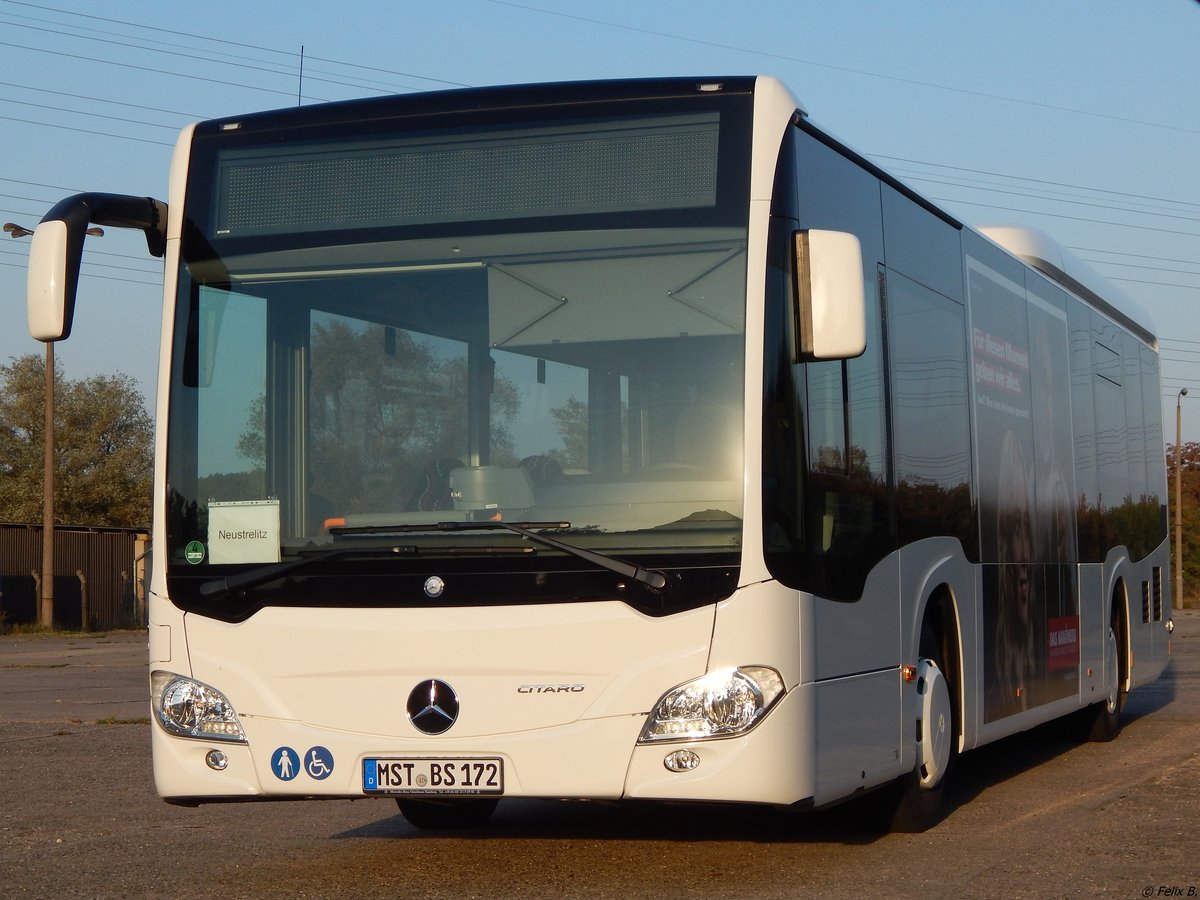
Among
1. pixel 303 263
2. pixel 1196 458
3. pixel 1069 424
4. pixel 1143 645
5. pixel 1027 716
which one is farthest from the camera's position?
pixel 1196 458

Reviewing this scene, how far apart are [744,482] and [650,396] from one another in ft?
1.59

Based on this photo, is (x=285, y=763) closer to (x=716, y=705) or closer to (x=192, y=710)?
(x=192, y=710)

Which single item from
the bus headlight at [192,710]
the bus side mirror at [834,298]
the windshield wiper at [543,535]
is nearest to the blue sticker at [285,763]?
the bus headlight at [192,710]

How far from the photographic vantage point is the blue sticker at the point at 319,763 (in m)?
6.74

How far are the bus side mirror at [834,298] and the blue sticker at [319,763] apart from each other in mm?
2443

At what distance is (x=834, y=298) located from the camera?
6.57 m

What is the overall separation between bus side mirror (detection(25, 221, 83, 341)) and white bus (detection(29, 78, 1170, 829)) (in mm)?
13

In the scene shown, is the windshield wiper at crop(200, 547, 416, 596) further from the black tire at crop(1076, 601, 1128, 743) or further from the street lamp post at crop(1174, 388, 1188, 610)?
the street lamp post at crop(1174, 388, 1188, 610)

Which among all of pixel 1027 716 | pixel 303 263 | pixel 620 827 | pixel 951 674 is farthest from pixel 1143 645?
pixel 303 263

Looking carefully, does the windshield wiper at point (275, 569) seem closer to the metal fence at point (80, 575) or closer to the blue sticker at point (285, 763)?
the blue sticker at point (285, 763)

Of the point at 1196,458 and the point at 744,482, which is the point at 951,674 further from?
the point at 1196,458

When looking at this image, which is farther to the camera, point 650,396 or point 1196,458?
point 1196,458

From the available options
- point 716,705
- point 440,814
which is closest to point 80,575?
point 440,814

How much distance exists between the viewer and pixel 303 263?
281 inches
